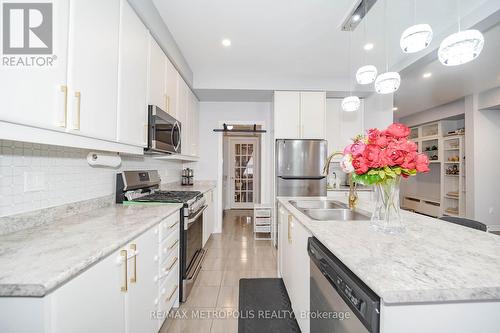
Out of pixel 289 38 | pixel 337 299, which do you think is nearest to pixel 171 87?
pixel 289 38

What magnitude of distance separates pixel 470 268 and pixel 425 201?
267 inches

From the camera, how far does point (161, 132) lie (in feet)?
6.84

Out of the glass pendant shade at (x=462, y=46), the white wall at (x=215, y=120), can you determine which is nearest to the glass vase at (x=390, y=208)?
the glass pendant shade at (x=462, y=46)

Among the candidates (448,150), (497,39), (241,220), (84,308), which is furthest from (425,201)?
(84,308)

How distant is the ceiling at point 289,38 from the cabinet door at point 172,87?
1.23ft

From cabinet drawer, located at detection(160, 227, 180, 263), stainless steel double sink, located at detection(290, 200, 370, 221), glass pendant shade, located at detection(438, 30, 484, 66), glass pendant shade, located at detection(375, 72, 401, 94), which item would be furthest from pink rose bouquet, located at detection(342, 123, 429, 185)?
cabinet drawer, located at detection(160, 227, 180, 263)

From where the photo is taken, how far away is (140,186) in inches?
88.0

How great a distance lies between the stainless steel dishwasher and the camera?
0.67m

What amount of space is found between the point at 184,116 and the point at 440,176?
20.8ft

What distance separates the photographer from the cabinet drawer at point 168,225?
1.55 meters

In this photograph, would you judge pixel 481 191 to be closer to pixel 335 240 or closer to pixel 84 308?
pixel 335 240

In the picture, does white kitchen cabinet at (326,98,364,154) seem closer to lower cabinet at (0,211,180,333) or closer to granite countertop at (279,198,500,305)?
granite countertop at (279,198,500,305)

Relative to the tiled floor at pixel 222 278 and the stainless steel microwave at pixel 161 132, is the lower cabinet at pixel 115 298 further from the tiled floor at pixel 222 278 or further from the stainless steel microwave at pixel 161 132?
the stainless steel microwave at pixel 161 132

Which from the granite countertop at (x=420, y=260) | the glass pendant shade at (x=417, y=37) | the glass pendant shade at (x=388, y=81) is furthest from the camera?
the glass pendant shade at (x=388, y=81)
